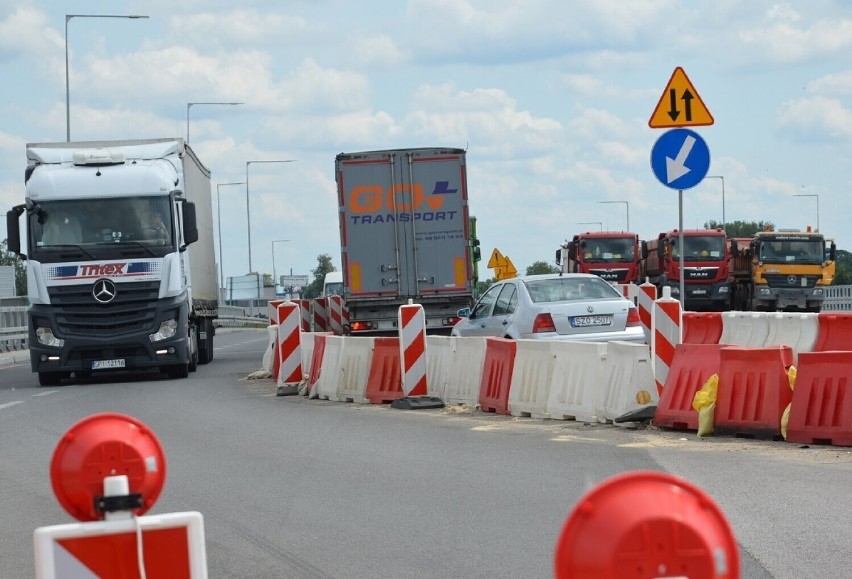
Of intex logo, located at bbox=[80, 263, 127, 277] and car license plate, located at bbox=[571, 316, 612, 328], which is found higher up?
intex logo, located at bbox=[80, 263, 127, 277]

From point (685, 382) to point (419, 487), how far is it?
12.7 ft

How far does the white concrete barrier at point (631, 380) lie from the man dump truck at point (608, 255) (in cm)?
3700

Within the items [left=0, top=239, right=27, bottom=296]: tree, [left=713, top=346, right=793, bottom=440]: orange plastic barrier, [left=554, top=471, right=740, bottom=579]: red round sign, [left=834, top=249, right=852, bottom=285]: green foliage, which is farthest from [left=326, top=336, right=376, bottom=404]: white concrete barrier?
[left=0, top=239, right=27, bottom=296]: tree

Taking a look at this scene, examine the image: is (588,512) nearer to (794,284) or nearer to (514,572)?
(514,572)

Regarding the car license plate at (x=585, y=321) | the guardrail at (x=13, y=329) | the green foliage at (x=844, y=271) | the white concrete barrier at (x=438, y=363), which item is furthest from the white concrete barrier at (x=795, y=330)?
the green foliage at (x=844, y=271)

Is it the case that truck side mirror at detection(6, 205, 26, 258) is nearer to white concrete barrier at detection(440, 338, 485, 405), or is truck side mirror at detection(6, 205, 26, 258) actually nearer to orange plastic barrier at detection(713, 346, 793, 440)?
white concrete barrier at detection(440, 338, 485, 405)

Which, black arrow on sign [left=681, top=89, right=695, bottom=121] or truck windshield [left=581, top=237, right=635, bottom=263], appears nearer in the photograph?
black arrow on sign [left=681, top=89, right=695, bottom=121]

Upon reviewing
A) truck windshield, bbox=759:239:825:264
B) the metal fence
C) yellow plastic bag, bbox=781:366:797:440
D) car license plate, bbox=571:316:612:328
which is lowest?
the metal fence

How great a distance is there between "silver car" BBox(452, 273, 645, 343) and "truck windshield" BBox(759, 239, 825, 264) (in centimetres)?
3094

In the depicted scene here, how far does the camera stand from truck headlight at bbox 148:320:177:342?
24.1 m

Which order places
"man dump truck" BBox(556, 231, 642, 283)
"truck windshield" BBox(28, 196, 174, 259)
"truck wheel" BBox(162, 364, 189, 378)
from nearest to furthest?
1. "truck windshield" BBox(28, 196, 174, 259)
2. "truck wheel" BBox(162, 364, 189, 378)
3. "man dump truck" BBox(556, 231, 642, 283)

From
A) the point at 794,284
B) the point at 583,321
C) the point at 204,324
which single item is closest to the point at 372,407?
the point at 583,321

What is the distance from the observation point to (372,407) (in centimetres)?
1753

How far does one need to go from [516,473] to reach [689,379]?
2970mm
